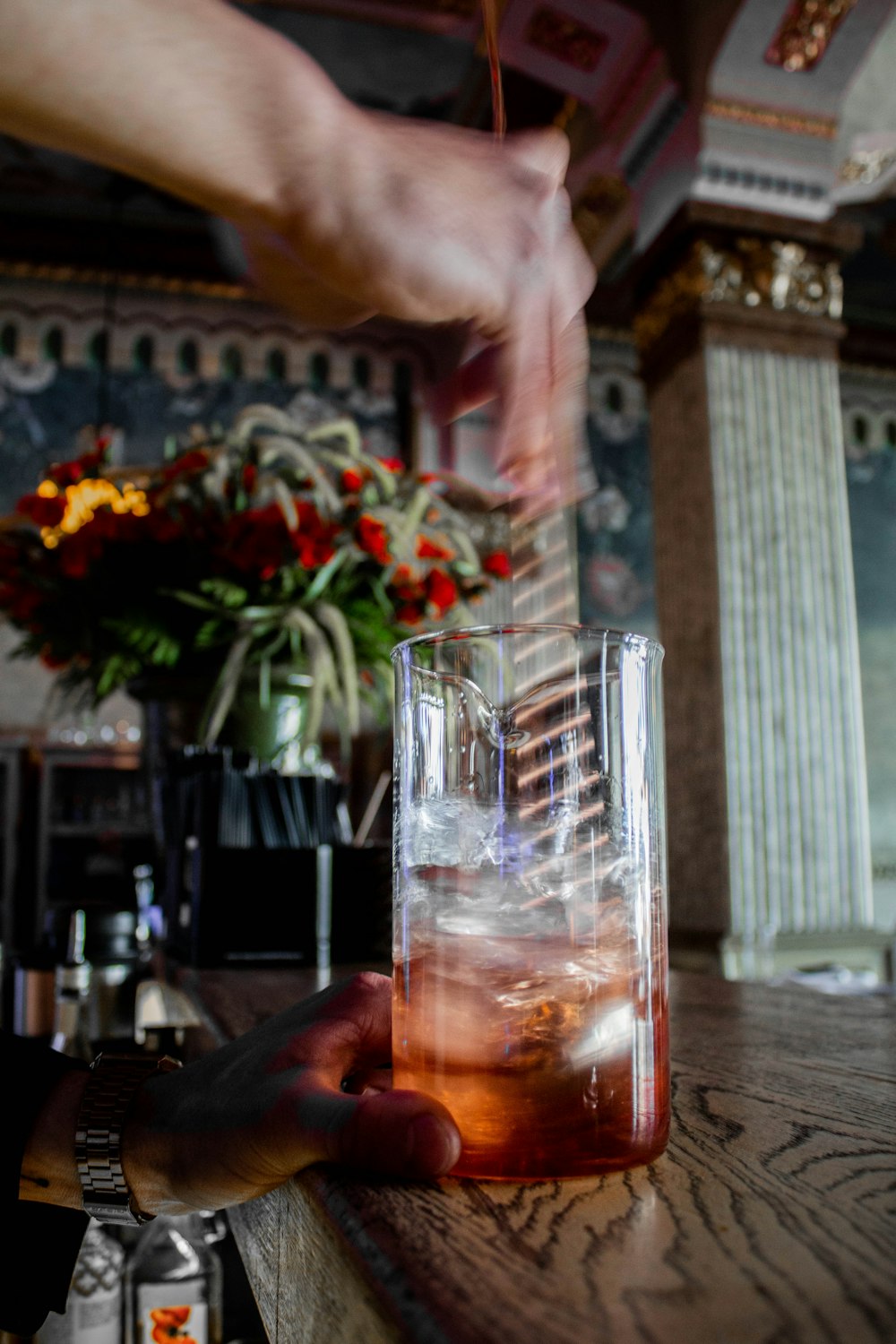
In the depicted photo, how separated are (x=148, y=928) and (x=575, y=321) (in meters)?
2.18

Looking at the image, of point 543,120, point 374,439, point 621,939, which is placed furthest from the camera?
point 374,439

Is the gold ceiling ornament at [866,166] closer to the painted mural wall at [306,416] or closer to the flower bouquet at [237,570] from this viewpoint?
the painted mural wall at [306,416]

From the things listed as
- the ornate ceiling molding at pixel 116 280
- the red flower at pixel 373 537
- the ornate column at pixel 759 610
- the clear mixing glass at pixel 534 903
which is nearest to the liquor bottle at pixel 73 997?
the red flower at pixel 373 537

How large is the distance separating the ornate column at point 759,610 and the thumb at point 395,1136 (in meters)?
3.80

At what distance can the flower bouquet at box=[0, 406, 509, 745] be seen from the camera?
1721 millimetres

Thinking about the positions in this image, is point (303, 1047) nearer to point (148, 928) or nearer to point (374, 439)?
point (148, 928)

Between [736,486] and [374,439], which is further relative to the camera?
[374,439]

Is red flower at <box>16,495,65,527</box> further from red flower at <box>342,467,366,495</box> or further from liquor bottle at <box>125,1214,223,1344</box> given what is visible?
liquor bottle at <box>125,1214,223,1344</box>

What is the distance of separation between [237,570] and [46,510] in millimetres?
384

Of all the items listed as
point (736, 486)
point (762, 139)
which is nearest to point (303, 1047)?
point (736, 486)

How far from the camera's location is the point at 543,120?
553 centimetres

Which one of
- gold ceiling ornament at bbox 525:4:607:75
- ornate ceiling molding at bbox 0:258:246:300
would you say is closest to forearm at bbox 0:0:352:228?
gold ceiling ornament at bbox 525:4:607:75

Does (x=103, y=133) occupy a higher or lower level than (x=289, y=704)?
higher

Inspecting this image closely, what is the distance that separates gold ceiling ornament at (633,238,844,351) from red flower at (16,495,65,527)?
3.15 m
